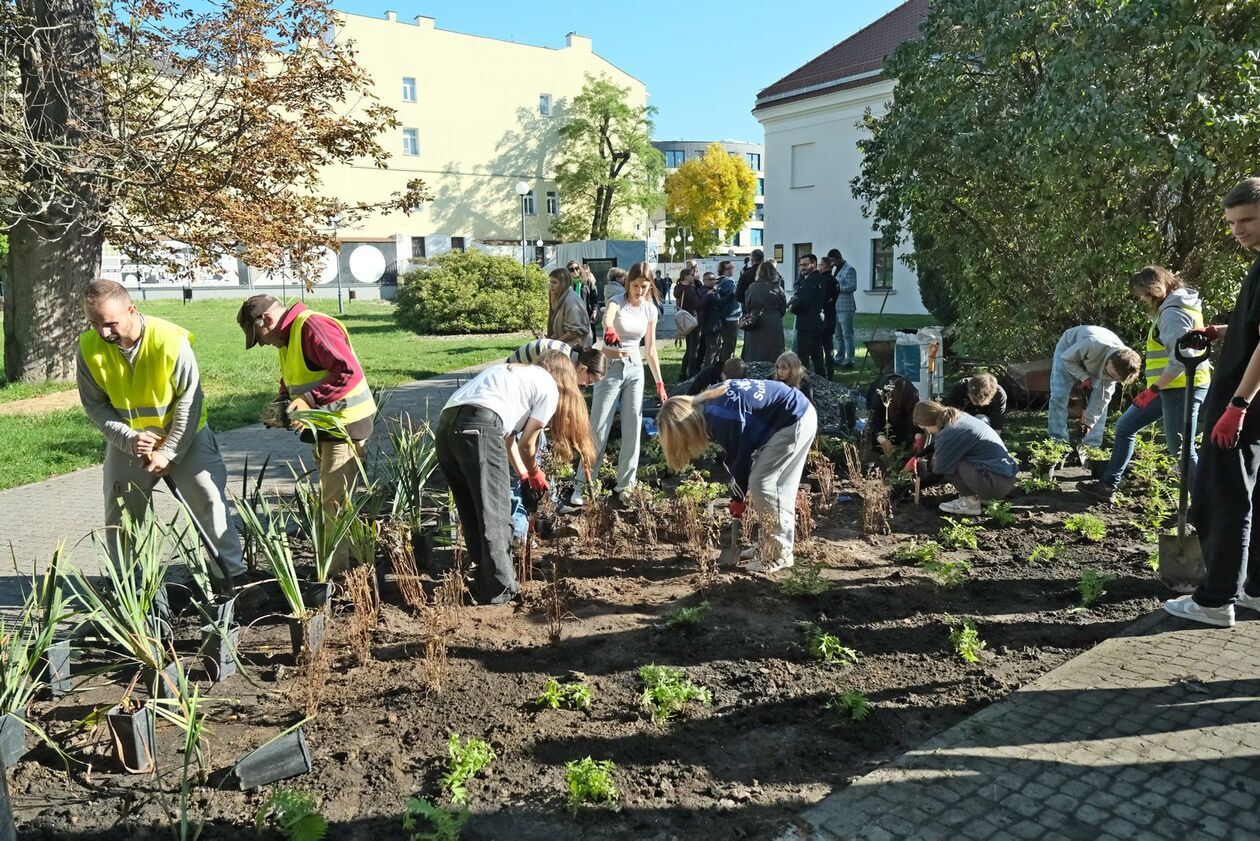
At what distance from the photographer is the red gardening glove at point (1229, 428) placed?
364 centimetres

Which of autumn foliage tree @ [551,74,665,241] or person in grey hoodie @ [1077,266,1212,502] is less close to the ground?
autumn foliage tree @ [551,74,665,241]

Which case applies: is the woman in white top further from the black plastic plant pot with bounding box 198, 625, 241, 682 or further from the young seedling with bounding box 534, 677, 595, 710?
the black plastic plant pot with bounding box 198, 625, 241, 682

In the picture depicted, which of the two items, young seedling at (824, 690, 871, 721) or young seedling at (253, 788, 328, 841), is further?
young seedling at (824, 690, 871, 721)

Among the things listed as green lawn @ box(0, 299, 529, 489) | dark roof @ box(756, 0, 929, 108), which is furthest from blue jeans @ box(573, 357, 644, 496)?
dark roof @ box(756, 0, 929, 108)

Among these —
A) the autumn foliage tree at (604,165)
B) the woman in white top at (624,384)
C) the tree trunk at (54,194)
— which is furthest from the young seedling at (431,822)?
the autumn foliage tree at (604,165)

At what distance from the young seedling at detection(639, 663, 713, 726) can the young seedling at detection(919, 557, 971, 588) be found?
173 cm

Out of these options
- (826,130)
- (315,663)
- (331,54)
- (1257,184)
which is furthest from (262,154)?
(826,130)

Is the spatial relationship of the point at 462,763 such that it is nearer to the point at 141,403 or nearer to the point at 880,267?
the point at 141,403

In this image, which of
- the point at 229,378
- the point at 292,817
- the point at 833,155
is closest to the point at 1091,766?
the point at 292,817

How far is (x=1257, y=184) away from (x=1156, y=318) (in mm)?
2347

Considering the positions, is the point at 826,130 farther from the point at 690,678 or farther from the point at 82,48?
the point at 690,678

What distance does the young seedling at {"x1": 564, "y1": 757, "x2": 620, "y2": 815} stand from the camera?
2814 millimetres

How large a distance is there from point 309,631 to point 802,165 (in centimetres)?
3206

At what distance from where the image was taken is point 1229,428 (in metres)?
3.68
